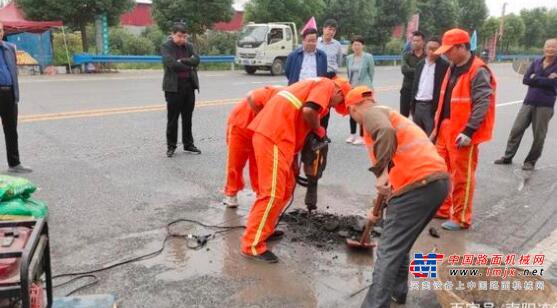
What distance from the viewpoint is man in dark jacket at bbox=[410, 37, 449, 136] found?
5.68 m

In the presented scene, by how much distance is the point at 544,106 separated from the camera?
698cm

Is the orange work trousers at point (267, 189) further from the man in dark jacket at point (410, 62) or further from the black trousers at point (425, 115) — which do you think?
the man in dark jacket at point (410, 62)

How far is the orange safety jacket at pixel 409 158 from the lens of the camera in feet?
9.71

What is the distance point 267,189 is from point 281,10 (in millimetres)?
25287

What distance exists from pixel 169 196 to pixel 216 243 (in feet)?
4.49

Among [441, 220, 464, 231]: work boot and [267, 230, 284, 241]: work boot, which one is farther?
[441, 220, 464, 231]: work boot

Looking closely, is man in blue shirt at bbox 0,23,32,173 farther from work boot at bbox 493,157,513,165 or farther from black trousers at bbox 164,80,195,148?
work boot at bbox 493,157,513,165

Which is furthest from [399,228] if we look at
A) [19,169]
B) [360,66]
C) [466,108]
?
[360,66]

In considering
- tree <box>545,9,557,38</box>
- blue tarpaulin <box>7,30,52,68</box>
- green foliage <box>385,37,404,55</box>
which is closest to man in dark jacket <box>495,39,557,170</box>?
blue tarpaulin <box>7,30,52,68</box>

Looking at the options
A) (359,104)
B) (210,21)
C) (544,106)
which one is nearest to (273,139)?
(359,104)

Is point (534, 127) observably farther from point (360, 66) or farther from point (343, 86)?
point (343, 86)

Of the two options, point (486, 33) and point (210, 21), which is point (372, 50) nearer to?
point (210, 21)

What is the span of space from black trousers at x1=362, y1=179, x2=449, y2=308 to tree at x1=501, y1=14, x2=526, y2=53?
55524 millimetres

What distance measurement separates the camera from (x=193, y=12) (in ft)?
79.6
